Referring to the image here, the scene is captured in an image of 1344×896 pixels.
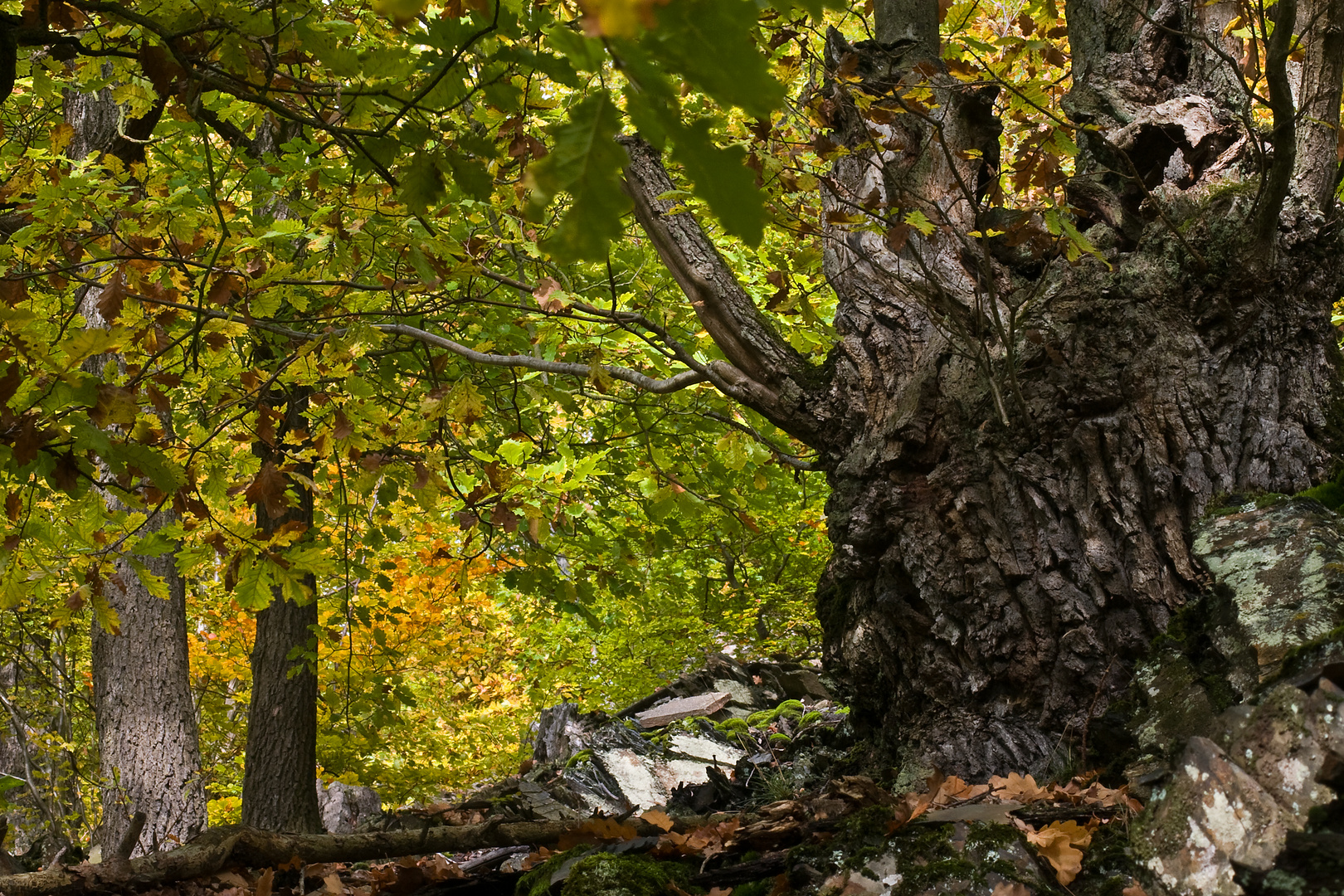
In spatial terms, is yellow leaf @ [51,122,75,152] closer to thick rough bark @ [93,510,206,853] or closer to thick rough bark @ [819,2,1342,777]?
thick rough bark @ [819,2,1342,777]

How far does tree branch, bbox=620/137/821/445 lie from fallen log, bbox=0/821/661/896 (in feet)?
5.67

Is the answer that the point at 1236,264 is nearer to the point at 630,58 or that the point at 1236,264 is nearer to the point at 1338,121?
the point at 1338,121

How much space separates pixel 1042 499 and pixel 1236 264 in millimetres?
1020

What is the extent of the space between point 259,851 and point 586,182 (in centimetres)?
263

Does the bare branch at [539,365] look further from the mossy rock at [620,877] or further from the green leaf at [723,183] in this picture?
the green leaf at [723,183]

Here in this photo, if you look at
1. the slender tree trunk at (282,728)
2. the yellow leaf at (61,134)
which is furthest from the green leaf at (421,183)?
the slender tree trunk at (282,728)

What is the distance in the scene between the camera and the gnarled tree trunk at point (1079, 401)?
9.14 ft

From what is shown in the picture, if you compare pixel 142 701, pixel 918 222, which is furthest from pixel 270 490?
pixel 142 701

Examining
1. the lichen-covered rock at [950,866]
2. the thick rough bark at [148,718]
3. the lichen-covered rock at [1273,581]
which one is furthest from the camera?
the thick rough bark at [148,718]

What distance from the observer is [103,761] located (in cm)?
620

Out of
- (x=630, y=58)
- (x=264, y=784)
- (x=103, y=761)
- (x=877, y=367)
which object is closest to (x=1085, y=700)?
(x=877, y=367)

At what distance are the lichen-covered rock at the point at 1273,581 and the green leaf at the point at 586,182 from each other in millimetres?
1419

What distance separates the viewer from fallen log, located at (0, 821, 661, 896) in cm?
245

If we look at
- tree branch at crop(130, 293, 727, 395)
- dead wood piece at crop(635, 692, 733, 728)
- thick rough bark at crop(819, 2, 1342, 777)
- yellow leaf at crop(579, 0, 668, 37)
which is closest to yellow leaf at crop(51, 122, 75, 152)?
tree branch at crop(130, 293, 727, 395)
